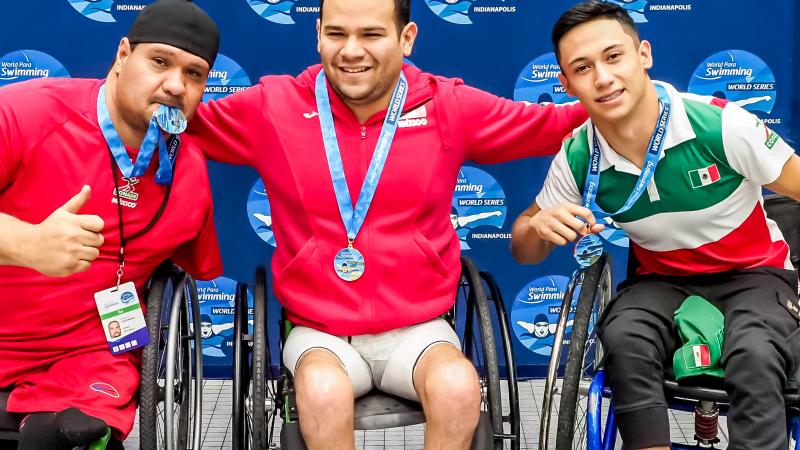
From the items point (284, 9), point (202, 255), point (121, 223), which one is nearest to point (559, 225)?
point (202, 255)

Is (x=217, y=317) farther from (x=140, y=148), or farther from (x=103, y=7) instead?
(x=140, y=148)

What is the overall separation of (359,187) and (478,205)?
115 cm

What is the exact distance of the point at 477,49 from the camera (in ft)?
12.0

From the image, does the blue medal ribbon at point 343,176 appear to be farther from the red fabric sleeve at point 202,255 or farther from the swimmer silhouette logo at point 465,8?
the swimmer silhouette logo at point 465,8

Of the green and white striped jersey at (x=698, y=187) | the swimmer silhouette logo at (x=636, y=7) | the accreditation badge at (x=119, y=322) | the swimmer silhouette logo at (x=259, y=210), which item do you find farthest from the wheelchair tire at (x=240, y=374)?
the swimmer silhouette logo at (x=636, y=7)

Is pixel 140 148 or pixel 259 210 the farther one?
pixel 259 210

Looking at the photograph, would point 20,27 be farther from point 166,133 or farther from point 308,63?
point 166,133

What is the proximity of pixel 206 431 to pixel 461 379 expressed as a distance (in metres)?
1.46

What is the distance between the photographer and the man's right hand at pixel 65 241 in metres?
2.25

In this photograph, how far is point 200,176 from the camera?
2752 mm

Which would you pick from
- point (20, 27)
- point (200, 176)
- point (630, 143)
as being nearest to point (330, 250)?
point (200, 176)

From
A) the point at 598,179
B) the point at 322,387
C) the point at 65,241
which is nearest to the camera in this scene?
the point at 65,241

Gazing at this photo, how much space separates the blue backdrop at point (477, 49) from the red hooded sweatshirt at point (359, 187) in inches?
31.4

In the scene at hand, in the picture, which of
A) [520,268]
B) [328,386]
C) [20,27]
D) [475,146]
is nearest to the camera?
[328,386]
